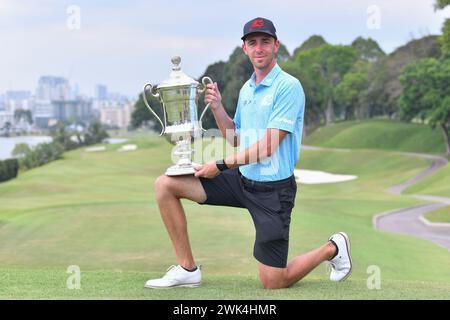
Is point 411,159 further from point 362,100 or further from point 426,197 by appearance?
point 362,100

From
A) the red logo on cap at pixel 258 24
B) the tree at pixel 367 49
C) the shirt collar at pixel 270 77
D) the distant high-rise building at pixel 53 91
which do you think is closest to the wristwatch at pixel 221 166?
the shirt collar at pixel 270 77

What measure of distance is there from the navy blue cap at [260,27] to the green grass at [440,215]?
1611 centimetres

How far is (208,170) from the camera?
→ 233 inches

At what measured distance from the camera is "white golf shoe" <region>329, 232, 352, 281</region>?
6410mm

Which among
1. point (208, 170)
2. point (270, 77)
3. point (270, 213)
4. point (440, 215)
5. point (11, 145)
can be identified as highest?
point (270, 77)

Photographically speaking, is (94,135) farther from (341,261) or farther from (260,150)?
(260,150)

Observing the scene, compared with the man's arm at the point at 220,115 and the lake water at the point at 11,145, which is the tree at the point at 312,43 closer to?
the lake water at the point at 11,145

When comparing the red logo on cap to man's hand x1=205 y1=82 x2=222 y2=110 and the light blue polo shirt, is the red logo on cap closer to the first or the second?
the light blue polo shirt

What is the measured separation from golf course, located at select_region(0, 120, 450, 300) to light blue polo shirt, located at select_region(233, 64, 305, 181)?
1051 mm

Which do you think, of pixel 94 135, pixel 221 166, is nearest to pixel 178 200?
pixel 221 166

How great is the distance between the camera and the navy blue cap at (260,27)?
5.90 meters

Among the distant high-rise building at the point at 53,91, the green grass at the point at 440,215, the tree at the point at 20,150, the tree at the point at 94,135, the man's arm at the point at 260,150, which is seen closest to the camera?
the man's arm at the point at 260,150

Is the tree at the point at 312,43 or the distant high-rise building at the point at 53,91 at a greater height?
the tree at the point at 312,43

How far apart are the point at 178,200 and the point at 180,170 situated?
11.7 inches
